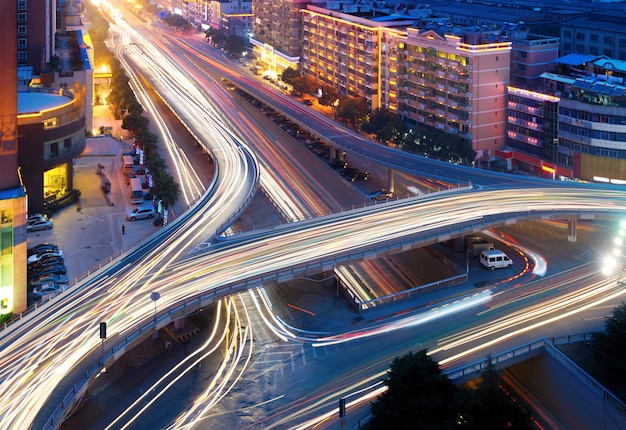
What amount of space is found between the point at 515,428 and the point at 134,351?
14373 millimetres

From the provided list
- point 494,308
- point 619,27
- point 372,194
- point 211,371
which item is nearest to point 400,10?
point 619,27

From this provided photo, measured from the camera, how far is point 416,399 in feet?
72.8

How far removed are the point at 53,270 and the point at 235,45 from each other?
257 feet

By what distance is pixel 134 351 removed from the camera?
28.7 meters

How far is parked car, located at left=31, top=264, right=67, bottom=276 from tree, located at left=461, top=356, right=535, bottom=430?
2163 cm

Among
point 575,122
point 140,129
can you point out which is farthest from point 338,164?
point 575,122

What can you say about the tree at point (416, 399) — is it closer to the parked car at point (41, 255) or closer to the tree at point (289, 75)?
the parked car at point (41, 255)

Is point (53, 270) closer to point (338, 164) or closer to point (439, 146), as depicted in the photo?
point (338, 164)

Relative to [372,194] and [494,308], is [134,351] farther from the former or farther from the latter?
[372,194]

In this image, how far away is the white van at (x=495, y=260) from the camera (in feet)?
115

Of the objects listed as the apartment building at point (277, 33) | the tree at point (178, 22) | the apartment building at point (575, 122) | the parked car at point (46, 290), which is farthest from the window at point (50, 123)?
the tree at point (178, 22)

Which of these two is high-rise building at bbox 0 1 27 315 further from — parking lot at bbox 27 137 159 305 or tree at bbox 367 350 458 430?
tree at bbox 367 350 458 430

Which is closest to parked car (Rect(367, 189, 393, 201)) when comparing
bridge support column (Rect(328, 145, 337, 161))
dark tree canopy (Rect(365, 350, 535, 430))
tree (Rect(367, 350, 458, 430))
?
bridge support column (Rect(328, 145, 337, 161))

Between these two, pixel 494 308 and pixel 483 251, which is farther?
pixel 483 251
